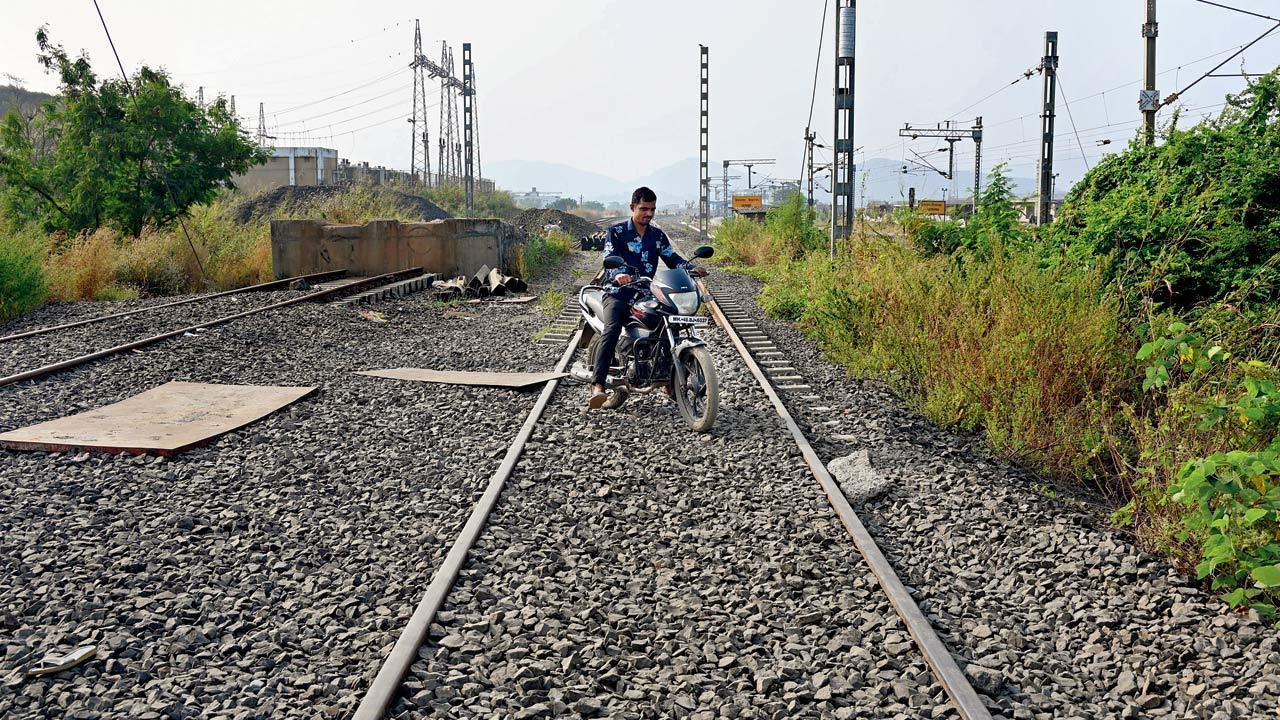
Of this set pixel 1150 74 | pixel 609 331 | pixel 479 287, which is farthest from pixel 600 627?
pixel 1150 74

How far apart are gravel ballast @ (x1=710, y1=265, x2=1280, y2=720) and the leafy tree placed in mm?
19735

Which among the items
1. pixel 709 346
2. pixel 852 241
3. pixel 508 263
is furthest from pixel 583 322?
pixel 508 263

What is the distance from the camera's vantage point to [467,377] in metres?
9.55

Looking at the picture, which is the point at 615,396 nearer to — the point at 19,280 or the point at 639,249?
the point at 639,249

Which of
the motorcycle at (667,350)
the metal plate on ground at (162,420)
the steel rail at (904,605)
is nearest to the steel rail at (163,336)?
the metal plate on ground at (162,420)

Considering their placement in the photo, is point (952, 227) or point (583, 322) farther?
point (952, 227)

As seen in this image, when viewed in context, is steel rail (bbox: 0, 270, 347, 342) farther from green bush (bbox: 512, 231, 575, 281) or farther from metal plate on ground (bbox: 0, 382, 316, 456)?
green bush (bbox: 512, 231, 575, 281)

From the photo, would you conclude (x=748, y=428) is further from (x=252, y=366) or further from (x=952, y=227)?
(x=952, y=227)

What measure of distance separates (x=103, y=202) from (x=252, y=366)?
1361 centimetres

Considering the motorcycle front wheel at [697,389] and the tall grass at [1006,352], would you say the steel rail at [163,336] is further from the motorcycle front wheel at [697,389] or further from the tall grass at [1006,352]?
the tall grass at [1006,352]

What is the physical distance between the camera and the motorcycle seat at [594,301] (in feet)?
27.3

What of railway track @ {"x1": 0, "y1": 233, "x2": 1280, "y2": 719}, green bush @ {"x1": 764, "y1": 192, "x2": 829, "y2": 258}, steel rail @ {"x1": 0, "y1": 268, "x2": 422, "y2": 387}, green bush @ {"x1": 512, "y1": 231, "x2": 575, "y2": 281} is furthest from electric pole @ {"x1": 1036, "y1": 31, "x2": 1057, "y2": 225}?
railway track @ {"x1": 0, "y1": 233, "x2": 1280, "y2": 719}

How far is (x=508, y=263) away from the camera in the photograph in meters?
22.4

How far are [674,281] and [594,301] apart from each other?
1.55m
